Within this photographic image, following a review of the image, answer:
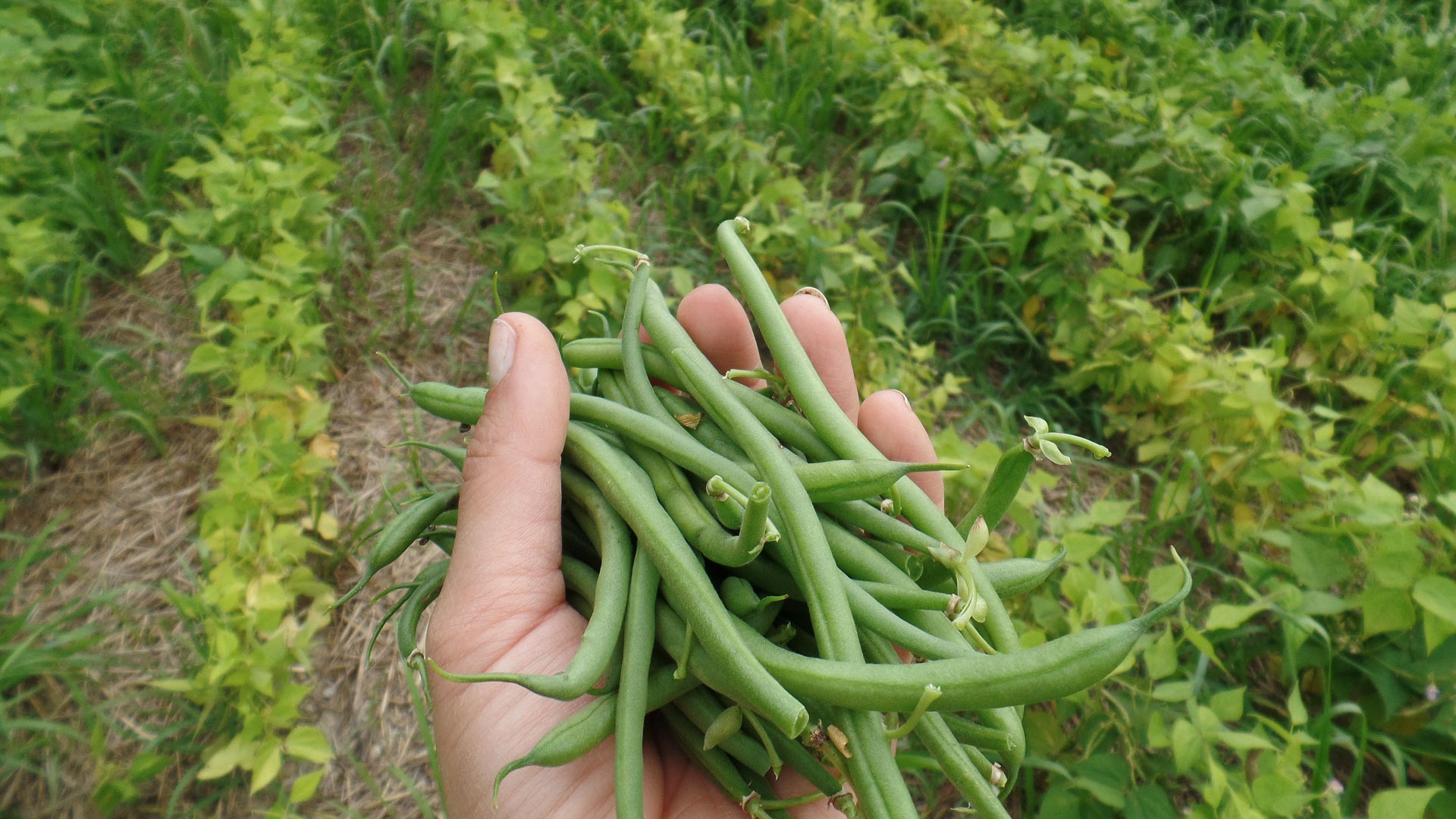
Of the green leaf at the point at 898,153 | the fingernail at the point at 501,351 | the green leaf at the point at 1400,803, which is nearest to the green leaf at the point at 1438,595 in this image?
the green leaf at the point at 1400,803

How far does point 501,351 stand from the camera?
5.47 feet

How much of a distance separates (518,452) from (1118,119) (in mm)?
3581

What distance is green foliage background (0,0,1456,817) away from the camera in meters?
2.34

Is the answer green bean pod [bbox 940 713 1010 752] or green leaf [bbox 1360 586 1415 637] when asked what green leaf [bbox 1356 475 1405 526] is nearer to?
green leaf [bbox 1360 586 1415 637]

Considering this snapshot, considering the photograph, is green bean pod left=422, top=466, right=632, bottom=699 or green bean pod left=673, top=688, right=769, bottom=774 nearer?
green bean pod left=422, top=466, right=632, bottom=699

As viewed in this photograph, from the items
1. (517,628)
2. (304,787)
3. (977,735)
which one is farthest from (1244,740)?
(304,787)

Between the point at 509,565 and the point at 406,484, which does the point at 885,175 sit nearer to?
the point at 406,484

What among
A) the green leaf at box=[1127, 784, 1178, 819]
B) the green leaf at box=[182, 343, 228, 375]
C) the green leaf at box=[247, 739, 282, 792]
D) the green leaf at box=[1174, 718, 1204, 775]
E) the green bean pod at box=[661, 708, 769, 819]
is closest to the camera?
the green bean pod at box=[661, 708, 769, 819]

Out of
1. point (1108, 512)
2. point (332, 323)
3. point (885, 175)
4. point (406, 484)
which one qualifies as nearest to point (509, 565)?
point (406, 484)

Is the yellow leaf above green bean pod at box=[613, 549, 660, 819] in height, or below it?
below

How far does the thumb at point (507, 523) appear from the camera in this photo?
154 centimetres

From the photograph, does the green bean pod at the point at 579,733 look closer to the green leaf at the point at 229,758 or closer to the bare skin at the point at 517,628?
the bare skin at the point at 517,628

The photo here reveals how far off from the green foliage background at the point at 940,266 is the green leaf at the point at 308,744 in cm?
1

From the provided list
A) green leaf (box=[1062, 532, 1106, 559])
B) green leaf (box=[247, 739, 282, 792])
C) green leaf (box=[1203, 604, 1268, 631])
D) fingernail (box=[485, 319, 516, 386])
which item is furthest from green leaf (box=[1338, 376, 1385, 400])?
green leaf (box=[247, 739, 282, 792])
